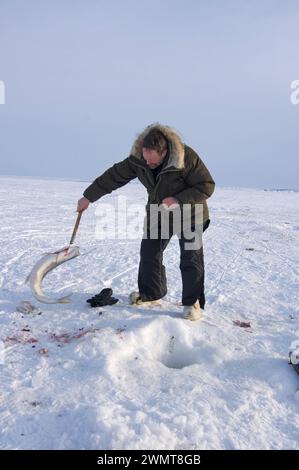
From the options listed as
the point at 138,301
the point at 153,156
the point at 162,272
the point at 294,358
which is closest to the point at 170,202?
the point at 153,156

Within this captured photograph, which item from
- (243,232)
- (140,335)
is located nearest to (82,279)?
(140,335)

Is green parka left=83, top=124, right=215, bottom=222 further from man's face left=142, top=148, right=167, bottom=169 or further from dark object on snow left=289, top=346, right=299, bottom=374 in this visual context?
dark object on snow left=289, top=346, right=299, bottom=374

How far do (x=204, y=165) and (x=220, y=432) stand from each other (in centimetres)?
217

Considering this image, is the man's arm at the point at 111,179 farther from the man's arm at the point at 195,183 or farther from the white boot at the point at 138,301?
the white boot at the point at 138,301

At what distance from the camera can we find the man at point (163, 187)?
3592 mm

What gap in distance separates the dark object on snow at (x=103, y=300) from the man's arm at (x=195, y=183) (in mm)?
1197

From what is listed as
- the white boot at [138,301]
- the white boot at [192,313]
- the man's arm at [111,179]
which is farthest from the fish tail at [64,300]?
the white boot at [192,313]

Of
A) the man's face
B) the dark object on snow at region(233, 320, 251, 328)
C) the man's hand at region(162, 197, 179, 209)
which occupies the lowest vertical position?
the dark object on snow at region(233, 320, 251, 328)

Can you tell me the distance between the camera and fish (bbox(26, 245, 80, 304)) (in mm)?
4043

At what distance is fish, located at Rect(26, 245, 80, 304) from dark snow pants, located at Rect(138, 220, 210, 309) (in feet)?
2.33

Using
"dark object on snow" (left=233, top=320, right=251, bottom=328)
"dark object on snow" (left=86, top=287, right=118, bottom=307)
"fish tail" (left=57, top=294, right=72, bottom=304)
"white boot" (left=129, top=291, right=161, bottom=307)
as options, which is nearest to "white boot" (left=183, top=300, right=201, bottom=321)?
"dark object on snow" (left=233, top=320, right=251, bottom=328)

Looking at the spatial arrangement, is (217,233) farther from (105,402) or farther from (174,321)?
(105,402)

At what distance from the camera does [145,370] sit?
116 inches
